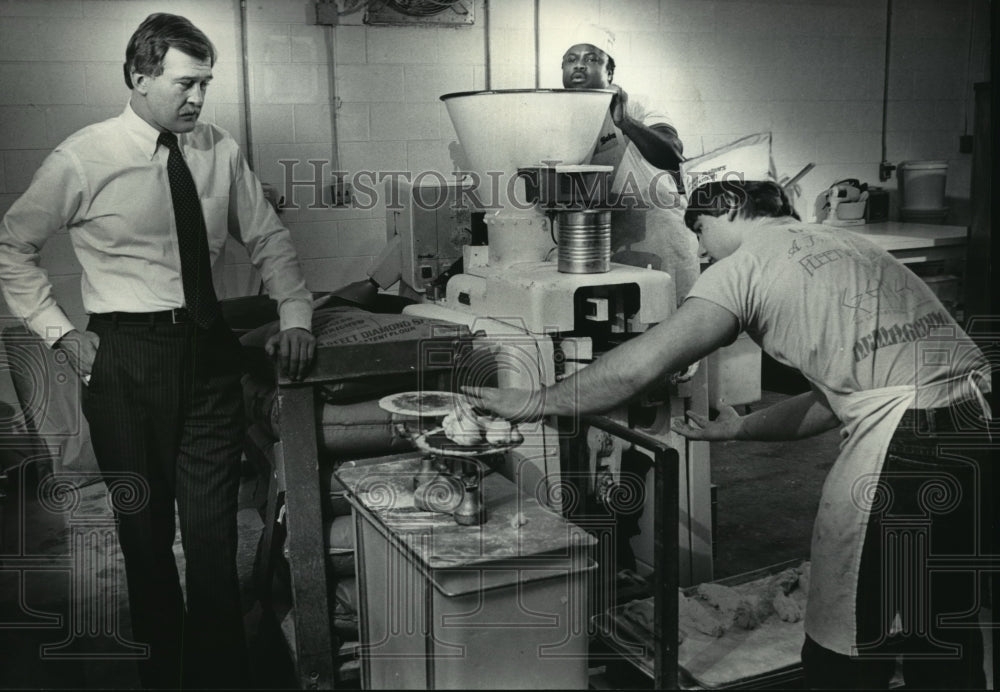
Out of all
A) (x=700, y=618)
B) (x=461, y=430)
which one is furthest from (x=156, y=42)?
(x=700, y=618)

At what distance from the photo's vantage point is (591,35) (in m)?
3.68

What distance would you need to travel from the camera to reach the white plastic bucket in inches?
167

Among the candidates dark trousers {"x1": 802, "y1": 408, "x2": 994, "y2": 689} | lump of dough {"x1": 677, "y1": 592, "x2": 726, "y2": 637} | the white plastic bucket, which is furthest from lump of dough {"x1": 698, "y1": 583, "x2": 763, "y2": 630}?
the white plastic bucket

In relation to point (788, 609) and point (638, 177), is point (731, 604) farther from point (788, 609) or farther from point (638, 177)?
point (638, 177)

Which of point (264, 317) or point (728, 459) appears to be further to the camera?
point (728, 459)

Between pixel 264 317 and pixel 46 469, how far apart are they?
Answer: 3.76ft

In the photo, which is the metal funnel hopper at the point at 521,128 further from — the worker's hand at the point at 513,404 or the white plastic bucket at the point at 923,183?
the white plastic bucket at the point at 923,183

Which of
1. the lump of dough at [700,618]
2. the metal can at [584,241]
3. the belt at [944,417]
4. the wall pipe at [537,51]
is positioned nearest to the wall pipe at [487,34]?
the wall pipe at [537,51]

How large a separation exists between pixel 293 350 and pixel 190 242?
351 millimetres

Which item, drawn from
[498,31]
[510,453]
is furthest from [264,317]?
[498,31]

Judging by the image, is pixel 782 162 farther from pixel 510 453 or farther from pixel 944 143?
pixel 510 453

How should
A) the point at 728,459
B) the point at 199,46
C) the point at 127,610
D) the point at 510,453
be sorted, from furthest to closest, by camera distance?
the point at 728,459
the point at 127,610
the point at 510,453
the point at 199,46

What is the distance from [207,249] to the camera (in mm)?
2176

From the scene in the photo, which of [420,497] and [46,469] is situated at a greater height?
[420,497]
